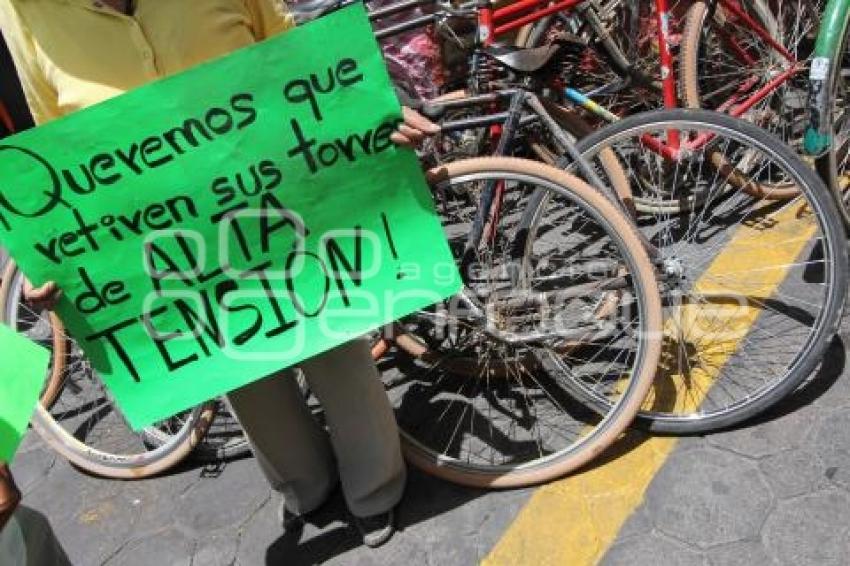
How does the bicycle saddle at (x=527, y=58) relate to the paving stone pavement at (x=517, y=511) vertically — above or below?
above

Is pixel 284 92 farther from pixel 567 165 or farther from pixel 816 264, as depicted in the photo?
pixel 816 264

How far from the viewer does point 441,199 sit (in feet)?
8.39

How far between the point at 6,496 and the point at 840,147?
3.43 meters

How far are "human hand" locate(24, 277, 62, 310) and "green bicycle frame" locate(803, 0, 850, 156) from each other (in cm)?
271

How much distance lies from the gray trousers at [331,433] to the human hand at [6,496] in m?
0.87

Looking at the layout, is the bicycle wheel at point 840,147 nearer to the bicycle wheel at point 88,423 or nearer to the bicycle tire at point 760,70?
the bicycle tire at point 760,70

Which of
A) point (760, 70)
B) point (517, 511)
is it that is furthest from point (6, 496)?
point (760, 70)

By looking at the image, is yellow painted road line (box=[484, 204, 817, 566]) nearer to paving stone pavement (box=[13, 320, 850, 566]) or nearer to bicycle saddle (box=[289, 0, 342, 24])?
paving stone pavement (box=[13, 320, 850, 566])

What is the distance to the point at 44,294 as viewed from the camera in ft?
6.19

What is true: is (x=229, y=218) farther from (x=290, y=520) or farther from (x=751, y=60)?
(x=751, y=60)

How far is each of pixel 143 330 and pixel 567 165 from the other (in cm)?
151

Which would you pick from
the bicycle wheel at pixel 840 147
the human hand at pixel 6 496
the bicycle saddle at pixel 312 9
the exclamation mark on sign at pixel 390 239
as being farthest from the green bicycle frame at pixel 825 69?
the human hand at pixel 6 496

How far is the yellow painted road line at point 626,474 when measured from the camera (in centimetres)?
239

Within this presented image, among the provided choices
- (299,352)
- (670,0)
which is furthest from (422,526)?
(670,0)
